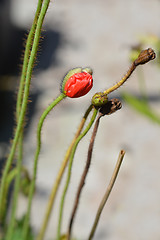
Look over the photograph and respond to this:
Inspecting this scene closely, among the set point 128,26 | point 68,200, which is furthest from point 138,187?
point 128,26

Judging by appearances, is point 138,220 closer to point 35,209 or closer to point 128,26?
point 35,209

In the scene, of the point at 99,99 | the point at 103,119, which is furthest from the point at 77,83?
the point at 103,119

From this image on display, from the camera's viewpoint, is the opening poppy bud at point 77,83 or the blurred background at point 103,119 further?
the blurred background at point 103,119

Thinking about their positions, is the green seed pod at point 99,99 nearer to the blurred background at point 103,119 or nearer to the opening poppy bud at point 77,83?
the opening poppy bud at point 77,83

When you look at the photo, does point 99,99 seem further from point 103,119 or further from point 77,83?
point 103,119

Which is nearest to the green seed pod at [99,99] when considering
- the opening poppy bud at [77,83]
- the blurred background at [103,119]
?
the opening poppy bud at [77,83]

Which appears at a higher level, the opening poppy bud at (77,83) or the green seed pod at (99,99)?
the opening poppy bud at (77,83)
